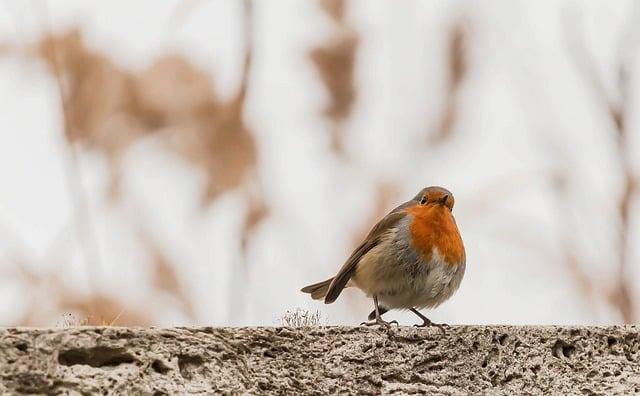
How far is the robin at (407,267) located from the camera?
2.85 meters

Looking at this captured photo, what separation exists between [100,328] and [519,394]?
2.40 ft

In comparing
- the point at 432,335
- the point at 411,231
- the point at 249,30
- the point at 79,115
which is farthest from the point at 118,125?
the point at 432,335

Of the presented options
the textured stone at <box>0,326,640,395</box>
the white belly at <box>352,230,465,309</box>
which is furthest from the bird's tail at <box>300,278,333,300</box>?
the textured stone at <box>0,326,640,395</box>

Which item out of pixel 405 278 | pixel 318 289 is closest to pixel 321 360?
pixel 405 278

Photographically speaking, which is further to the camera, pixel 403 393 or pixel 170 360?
pixel 403 393

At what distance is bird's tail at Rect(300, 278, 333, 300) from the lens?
317 cm

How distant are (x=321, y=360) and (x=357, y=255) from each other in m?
1.10

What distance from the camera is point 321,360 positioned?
6.14 ft

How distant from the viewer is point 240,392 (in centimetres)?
178

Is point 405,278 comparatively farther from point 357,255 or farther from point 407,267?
point 357,255

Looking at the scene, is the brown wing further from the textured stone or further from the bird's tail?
the textured stone

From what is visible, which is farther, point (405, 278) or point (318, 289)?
point (318, 289)

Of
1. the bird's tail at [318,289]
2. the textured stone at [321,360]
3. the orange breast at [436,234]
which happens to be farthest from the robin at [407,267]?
the textured stone at [321,360]

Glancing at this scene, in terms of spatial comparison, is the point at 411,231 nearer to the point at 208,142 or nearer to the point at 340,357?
the point at 208,142
